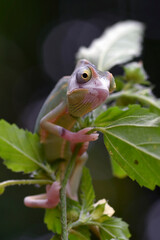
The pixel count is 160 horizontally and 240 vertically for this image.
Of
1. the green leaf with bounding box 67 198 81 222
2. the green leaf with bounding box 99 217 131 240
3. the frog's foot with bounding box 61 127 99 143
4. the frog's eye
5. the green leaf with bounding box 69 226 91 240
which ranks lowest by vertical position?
the green leaf with bounding box 99 217 131 240

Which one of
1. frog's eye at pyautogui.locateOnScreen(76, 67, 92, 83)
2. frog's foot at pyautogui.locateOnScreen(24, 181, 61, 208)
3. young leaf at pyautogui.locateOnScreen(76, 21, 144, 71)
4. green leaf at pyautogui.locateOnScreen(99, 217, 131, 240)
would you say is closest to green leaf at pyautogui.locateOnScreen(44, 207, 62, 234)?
frog's foot at pyautogui.locateOnScreen(24, 181, 61, 208)

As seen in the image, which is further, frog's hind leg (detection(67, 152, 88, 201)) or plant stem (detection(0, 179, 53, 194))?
frog's hind leg (detection(67, 152, 88, 201))

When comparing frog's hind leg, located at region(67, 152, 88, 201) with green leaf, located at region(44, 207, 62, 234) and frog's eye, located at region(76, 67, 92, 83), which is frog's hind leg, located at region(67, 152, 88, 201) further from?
frog's eye, located at region(76, 67, 92, 83)

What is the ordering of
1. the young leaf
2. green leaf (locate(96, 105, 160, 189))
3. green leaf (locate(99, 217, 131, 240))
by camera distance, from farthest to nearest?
1. the young leaf
2. green leaf (locate(99, 217, 131, 240))
3. green leaf (locate(96, 105, 160, 189))

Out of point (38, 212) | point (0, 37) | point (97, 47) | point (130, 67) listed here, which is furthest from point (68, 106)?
point (0, 37)

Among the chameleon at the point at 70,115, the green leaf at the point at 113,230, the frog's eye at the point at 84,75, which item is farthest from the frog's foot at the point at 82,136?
the green leaf at the point at 113,230
